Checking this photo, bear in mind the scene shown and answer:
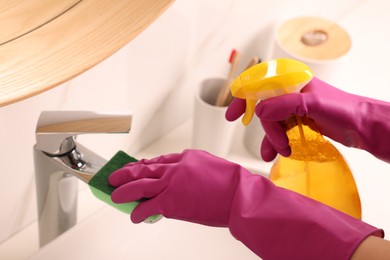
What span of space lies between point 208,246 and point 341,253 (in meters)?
0.30

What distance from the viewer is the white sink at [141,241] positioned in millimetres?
765

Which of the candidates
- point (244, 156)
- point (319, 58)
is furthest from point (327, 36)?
point (244, 156)

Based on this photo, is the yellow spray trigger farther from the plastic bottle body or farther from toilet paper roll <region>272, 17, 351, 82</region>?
toilet paper roll <region>272, 17, 351, 82</region>

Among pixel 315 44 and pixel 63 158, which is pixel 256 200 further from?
pixel 315 44

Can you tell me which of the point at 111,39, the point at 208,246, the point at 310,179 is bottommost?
the point at 208,246

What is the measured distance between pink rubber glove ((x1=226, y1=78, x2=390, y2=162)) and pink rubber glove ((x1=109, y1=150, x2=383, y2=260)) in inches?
3.2

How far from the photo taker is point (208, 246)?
2.73 feet

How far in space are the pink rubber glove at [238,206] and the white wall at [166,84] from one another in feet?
0.65

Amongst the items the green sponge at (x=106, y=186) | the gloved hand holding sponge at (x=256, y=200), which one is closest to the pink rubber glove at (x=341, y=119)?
the gloved hand holding sponge at (x=256, y=200)

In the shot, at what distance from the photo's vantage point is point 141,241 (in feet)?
2.69

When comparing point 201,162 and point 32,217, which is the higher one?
point 201,162

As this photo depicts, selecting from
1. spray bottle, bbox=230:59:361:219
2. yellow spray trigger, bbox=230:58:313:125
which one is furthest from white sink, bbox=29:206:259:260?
yellow spray trigger, bbox=230:58:313:125

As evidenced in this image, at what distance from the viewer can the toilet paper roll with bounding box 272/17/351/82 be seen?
0.99 meters

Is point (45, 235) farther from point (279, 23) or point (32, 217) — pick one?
point (279, 23)
